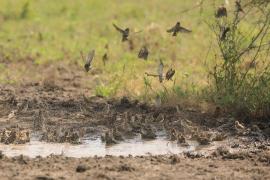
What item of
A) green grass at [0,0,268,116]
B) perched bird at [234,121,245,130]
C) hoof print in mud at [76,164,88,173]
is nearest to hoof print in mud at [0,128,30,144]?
hoof print in mud at [76,164,88,173]

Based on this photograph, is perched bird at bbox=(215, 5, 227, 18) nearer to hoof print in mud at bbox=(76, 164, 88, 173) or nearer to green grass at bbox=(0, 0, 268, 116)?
green grass at bbox=(0, 0, 268, 116)

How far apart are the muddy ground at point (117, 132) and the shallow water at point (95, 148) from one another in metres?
0.09

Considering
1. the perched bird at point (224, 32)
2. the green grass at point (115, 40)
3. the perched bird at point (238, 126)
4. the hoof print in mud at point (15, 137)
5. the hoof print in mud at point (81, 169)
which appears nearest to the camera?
the hoof print in mud at point (81, 169)

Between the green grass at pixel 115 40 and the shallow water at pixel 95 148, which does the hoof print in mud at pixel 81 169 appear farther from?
the green grass at pixel 115 40

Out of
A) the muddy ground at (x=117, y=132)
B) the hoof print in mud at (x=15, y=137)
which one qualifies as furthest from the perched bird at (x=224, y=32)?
the hoof print in mud at (x=15, y=137)

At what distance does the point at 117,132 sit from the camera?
283 inches

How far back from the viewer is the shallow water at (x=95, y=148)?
6578 millimetres

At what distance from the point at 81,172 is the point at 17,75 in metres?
4.92

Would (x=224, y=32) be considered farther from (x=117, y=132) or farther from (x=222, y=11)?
(x=117, y=132)

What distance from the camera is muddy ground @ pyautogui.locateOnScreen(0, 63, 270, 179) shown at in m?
5.90

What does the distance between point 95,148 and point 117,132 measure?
440 millimetres

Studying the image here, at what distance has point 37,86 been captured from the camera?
9867 millimetres

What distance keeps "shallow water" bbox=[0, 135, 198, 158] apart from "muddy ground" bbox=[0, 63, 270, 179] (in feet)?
0.30

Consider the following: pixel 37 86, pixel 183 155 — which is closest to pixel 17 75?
pixel 37 86
